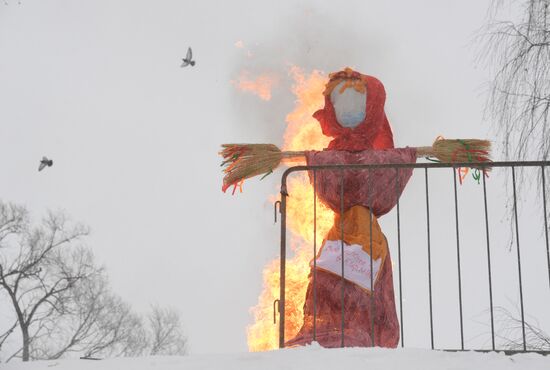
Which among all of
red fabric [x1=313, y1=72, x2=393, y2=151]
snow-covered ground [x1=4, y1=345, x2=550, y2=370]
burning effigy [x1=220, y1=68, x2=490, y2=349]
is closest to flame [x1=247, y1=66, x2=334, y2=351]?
burning effigy [x1=220, y1=68, x2=490, y2=349]

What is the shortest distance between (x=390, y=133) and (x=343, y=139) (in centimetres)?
62

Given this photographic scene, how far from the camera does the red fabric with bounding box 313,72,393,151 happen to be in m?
9.33

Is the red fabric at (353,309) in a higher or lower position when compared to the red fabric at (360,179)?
lower

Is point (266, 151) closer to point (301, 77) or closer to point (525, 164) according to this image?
point (301, 77)

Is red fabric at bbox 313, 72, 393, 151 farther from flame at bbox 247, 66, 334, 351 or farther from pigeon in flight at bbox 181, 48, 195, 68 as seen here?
pigeon in flight at bbox 181, 48, 195, 68

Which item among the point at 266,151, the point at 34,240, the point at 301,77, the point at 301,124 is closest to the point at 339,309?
the point at 266,151

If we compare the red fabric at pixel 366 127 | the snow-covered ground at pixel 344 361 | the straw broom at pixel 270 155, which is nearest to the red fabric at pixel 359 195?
the red fabric at pixel 366 127

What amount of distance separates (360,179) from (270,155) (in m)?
0.91

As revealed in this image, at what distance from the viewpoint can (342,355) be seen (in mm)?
5973

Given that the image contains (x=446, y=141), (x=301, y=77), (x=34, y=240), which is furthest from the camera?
(x=34, y=240)

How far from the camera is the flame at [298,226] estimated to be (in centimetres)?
930

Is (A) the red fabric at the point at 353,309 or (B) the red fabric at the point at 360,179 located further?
(B) the red fabric at the point at 360,179

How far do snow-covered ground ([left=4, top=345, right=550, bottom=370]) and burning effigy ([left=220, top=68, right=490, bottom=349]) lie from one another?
2.07 m

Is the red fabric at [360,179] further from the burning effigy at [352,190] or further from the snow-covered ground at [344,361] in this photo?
the snow-covered ground at [344,361]
